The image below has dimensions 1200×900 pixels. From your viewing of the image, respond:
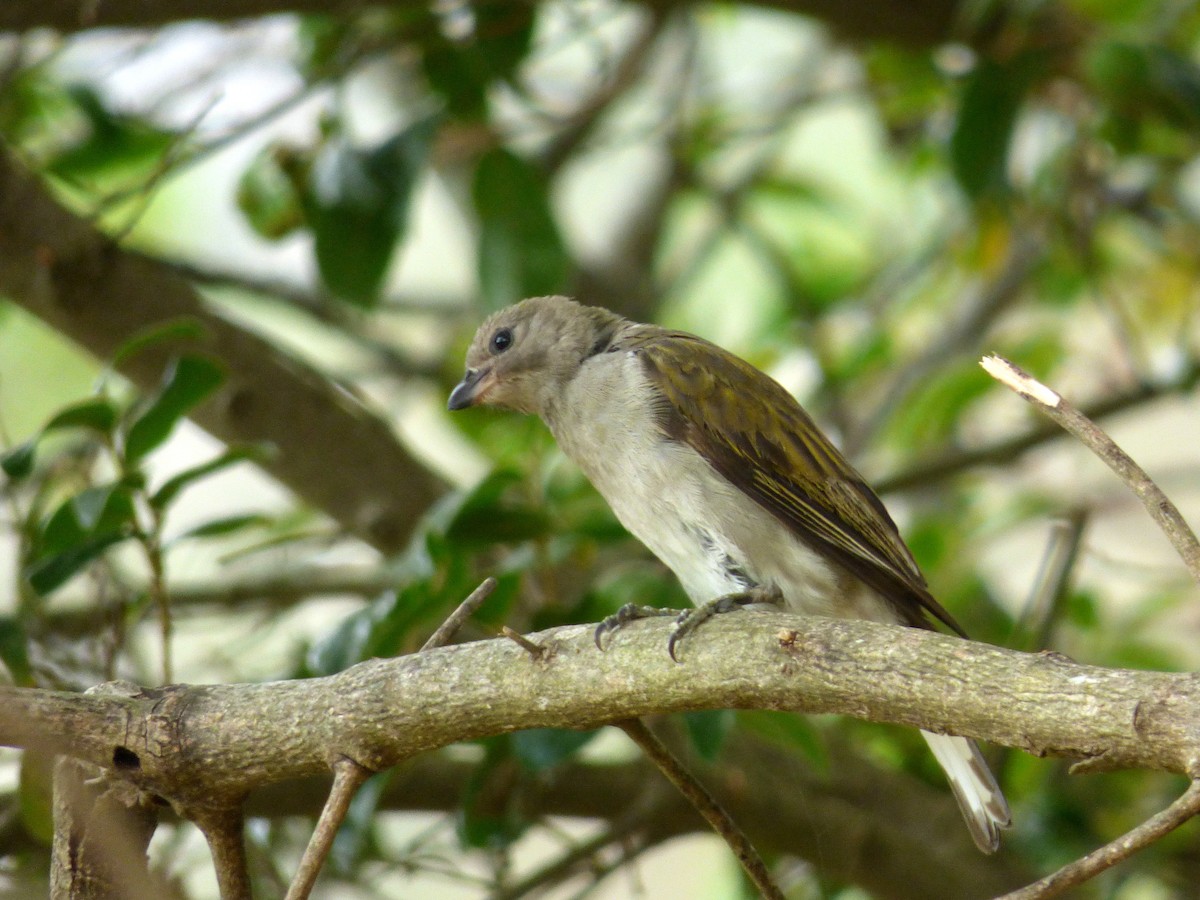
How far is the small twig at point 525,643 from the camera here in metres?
2.00

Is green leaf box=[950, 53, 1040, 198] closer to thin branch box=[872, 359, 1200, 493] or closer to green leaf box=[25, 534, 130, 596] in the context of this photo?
thin branch box=[872, 359, 1200, 493]

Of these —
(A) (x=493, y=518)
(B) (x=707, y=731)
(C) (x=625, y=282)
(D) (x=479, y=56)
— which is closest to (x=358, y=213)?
(D) (x=479, y=56)

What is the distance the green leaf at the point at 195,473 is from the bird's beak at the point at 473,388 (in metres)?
1.01

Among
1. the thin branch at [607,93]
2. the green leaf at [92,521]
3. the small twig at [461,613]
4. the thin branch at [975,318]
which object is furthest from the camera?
the thin branch at [975,318]

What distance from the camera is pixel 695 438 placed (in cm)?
339

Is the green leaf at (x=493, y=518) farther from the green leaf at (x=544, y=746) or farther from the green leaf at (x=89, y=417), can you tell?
the green leaf at (x=89, y=417)

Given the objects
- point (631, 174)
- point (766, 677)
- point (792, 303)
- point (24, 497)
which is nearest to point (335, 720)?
point (766, 677)

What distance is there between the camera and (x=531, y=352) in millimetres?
3977

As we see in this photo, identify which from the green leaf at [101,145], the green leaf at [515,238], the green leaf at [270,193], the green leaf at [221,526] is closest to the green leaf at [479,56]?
the green leaf at [515,238]

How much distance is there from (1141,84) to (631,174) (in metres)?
3.42

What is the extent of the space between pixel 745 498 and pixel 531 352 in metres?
0.93

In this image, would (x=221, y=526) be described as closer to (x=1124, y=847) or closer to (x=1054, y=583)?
(x=1124, y=847)

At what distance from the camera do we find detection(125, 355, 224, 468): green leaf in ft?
9.37

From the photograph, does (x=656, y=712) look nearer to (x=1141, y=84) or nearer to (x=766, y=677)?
(x=766, y=677)
